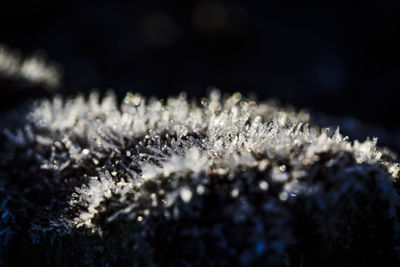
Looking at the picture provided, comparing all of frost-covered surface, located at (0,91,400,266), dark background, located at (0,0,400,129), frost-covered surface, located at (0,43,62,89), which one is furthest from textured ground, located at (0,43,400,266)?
dark background, located at (0,0,400,129)

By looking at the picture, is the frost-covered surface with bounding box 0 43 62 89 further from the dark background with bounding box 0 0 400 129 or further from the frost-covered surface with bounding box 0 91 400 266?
the dark background with bounding box 0 0 400 129

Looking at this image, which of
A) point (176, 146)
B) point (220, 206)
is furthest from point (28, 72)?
point (220, 206)

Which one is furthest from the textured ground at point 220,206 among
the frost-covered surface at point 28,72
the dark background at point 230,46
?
the dark background at point 230,46

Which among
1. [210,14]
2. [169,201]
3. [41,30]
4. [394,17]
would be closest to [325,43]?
[394,17]

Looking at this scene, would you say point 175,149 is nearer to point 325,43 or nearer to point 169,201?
point 169,201

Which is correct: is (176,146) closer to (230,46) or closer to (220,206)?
(220,206)

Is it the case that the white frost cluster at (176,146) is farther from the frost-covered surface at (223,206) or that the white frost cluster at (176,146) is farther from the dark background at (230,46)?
the dark background at (230,46)
